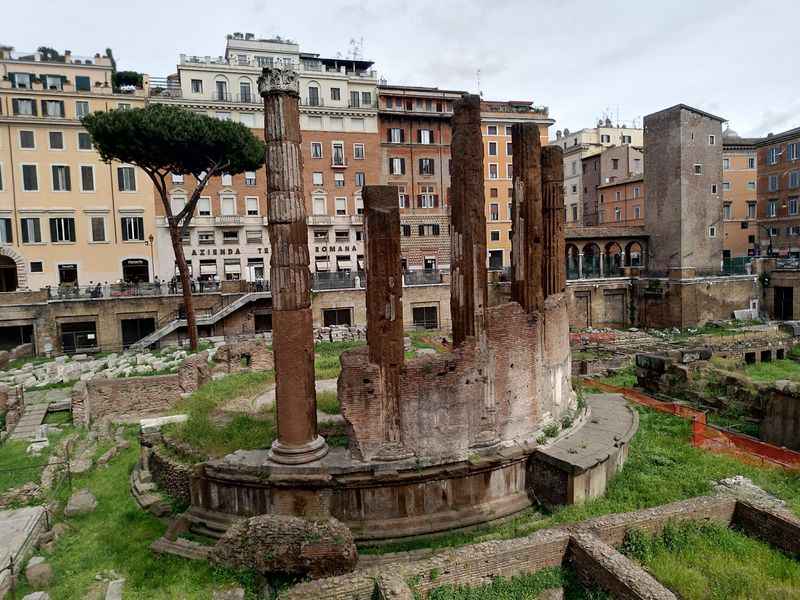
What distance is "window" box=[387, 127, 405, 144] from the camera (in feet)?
124

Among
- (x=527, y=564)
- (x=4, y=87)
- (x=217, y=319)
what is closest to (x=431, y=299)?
(x=217, y=319)

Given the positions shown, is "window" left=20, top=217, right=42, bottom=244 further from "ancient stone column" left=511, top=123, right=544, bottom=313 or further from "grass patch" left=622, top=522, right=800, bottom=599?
"grass patch" left=622, top=522, right=800, bottom=599

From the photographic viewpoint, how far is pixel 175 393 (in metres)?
17.1

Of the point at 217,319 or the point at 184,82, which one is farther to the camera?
the point at 184,82

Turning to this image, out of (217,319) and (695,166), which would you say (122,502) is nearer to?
(217,319)

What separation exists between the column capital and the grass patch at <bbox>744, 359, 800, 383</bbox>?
18175mm

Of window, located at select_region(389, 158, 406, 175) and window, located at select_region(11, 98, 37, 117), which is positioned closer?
window, located at select_region(11, 98, 37, 117)

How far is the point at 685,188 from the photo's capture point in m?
31.9

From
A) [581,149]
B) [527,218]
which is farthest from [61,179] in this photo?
[581,149]

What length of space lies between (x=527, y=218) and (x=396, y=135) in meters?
29.3

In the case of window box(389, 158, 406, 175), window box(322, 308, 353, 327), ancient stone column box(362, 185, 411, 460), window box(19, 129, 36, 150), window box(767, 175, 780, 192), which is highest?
window box(19, 129, 36, 150)

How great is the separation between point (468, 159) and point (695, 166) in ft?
94.6

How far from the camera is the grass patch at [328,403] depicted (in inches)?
483

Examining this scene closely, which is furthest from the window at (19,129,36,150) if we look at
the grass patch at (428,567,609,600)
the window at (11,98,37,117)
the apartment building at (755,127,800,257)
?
the apartment building at (755,127,800,257)
